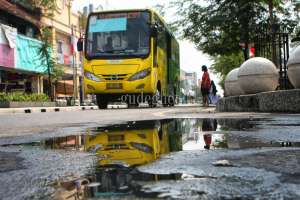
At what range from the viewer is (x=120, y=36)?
16.0m

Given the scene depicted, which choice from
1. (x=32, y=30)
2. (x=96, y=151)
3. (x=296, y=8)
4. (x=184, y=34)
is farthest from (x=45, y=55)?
(x=96, y=151)

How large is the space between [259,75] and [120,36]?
759cm

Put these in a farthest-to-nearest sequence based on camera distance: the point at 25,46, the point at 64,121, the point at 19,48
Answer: the point at 25,46 < the point at 19,48 < the point at 64,121

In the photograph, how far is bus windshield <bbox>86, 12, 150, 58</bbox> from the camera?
16.0m

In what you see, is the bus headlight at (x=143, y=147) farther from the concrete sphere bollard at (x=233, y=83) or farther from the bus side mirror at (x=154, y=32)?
the bus side mirror at (x=154, y=32)

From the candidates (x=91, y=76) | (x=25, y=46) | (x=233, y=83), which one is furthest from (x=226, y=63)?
(x=233, y=83)

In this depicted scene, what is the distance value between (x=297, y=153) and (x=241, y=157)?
0.41m

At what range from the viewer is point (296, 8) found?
2108 cm

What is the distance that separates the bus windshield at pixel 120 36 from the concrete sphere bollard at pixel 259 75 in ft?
22.0

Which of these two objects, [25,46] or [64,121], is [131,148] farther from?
[25,46]

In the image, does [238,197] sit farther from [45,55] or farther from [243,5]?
[45,55]

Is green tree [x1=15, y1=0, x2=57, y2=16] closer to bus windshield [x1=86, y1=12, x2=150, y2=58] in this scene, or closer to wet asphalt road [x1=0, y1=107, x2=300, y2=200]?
bus windshield [x1=86, y1=12, x2=150, y2=58]

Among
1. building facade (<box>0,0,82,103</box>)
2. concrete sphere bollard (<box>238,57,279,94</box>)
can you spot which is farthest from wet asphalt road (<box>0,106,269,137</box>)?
building facade (<box>0,0,82,103</box>)

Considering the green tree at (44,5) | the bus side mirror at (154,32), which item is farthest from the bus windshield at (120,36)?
the green tree at (44,5)
